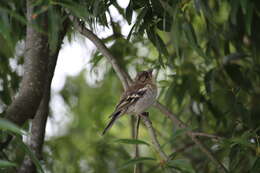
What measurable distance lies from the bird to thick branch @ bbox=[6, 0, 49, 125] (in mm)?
1056

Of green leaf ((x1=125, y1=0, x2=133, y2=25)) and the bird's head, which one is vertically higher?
green leaf ((x1=125, y1=0, x2=133, y2=25))

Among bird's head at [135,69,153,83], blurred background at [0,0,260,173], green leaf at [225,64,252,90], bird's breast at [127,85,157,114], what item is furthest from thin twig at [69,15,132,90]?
bird's head at [135,69,153,83]

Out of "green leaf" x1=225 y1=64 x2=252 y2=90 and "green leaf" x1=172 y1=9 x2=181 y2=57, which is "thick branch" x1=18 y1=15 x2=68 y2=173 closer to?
"green leaf" x1=172 y1=9 x2=181 y2=57

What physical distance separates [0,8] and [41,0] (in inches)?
9.5

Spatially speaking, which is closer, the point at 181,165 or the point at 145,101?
the point at 181,165

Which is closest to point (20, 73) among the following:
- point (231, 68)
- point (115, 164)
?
point (115, 164)

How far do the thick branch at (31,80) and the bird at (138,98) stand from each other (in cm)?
106

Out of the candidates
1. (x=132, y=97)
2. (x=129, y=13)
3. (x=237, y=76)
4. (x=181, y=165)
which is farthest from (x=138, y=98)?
(x=181, y=165)

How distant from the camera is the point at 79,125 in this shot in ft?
22.8

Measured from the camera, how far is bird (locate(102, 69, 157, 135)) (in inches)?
184

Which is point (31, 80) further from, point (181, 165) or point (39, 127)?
point (181, 165)

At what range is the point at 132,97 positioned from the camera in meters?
4.97

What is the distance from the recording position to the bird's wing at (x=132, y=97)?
480 centimetres

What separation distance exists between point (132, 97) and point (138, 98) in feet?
0.51
